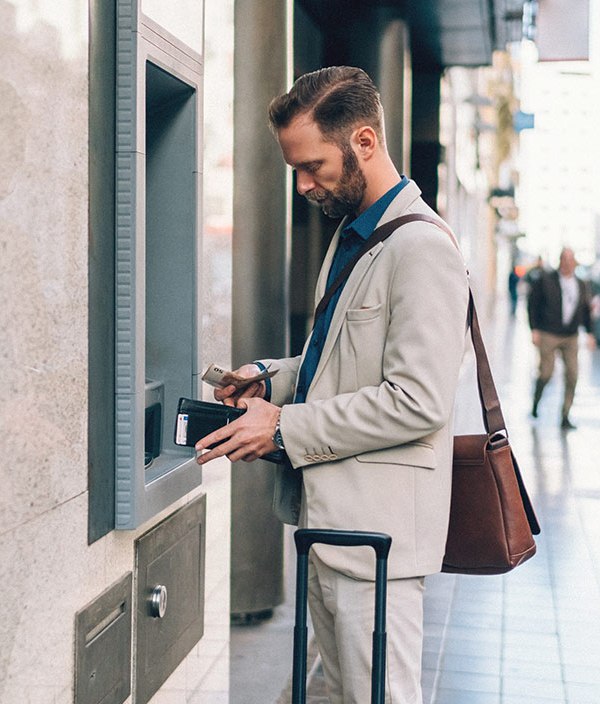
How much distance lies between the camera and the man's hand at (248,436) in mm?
2367

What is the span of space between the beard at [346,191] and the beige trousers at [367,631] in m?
0.82

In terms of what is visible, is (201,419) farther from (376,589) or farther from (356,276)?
(376,589)

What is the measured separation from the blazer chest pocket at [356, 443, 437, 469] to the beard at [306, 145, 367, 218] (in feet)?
1.90

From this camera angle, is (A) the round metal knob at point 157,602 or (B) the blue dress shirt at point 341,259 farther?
(A) the round metal knob at point 157,602

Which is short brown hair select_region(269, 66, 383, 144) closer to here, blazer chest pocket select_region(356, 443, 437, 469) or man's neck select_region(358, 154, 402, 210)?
man's neck select_region(358, 154, 402, 210)

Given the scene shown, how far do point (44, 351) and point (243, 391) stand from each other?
2.11ft

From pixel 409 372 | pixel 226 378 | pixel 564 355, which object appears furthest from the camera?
pixel 564 355

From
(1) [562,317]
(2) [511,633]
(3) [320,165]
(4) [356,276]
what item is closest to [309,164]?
(3) [320,165]

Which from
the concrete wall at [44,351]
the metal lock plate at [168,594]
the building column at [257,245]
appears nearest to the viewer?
the concrete wall at [44,351]

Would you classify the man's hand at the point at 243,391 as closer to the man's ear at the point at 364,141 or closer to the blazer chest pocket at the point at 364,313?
the blazer chest pocket at the point at 364,313

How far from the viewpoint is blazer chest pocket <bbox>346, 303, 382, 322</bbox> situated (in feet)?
7.81

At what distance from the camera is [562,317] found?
12.3 metres

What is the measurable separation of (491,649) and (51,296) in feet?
11.9

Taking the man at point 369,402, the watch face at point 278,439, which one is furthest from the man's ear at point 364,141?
the watch face at point 278,439
